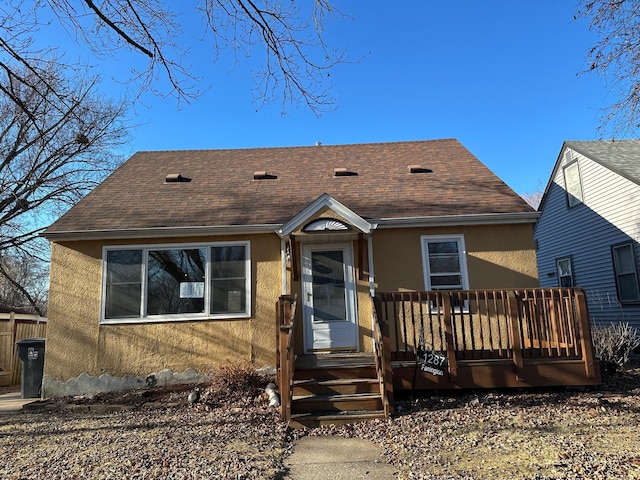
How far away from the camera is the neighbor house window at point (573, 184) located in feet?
45.1

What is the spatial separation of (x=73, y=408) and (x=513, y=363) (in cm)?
706

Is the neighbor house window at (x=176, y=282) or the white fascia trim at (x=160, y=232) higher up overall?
the white fascia trim at (x=160, y=232)

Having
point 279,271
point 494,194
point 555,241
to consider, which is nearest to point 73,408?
point 279,271

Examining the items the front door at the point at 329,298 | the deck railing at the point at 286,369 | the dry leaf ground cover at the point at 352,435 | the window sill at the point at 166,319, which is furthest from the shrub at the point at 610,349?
the window sill at the point at 166,319

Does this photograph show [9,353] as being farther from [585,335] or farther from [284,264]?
[585,335]

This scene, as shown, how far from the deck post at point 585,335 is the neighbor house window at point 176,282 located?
18.2ft

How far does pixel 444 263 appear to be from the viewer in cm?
854

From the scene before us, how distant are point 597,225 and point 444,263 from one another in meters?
7.19

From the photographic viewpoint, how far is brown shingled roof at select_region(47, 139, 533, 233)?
8.80 m

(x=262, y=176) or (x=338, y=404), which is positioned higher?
(x=262, y=176)

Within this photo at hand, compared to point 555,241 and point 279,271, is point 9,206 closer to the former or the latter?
point 279,271

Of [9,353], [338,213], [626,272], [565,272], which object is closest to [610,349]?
[626,272]

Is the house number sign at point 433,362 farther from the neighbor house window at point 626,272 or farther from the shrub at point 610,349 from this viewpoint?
the neighbor house window at point 626,272

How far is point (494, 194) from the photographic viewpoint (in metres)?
9.23
